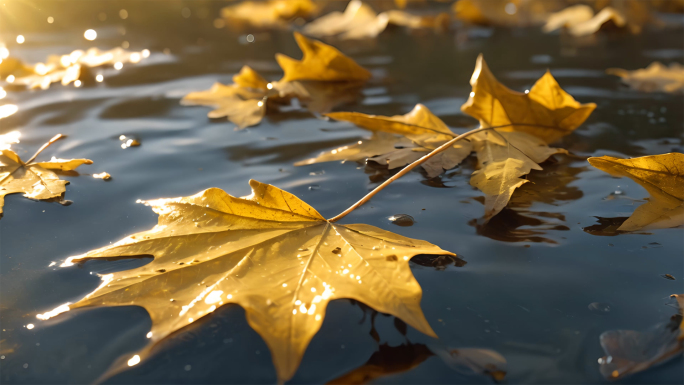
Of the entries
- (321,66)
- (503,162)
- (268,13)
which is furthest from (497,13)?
(503,162)

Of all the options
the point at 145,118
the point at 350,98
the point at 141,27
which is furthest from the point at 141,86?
the point at 141,27

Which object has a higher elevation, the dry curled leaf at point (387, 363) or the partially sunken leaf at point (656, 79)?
the partially sunken leaf at point (656, 79)

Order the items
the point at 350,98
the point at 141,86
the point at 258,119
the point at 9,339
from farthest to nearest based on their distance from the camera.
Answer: the point at 141,86 < the point at 350,98 < the point at 258,119 < the point at 9,339

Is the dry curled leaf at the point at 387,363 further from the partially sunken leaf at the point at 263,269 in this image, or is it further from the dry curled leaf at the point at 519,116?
the dry curled leaf at the point at 519,116

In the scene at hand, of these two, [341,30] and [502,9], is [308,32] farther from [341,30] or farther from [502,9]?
[502,9]

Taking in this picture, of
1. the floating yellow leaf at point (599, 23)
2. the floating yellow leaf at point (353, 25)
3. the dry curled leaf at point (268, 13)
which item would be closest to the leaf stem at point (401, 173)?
the floating yellow leaf at point (353, 25)

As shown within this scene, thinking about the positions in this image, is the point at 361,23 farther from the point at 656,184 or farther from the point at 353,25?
the point at 656,184
